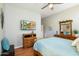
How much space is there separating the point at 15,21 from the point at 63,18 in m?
0.61

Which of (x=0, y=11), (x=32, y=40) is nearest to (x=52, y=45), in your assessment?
(x=32, y=40)

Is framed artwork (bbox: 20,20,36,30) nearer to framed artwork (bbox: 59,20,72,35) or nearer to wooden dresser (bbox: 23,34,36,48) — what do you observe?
wooden dresser (bbox: 23,34,36,48)

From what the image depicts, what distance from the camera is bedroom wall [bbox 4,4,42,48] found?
3.64 feet

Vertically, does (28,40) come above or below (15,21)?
below

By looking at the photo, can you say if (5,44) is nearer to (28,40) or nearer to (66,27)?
(28,40)

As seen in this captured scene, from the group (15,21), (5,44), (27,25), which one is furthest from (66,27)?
(5,44)

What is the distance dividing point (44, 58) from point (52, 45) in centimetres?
43

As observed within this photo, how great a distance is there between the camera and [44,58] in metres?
0.91

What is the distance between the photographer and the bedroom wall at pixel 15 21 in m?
1.11

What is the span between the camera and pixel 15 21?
3.86ft

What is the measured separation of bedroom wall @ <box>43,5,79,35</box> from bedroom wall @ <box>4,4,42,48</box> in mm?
151

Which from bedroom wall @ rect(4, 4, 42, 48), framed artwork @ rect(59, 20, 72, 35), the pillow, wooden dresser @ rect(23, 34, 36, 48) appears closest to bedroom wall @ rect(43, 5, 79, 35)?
framed artwork @ rect(59, 20, 72, 35)

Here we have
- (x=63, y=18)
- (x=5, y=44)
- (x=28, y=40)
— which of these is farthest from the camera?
(x=28, y=40)

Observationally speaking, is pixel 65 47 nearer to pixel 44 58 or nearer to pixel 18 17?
pixel 44 58
